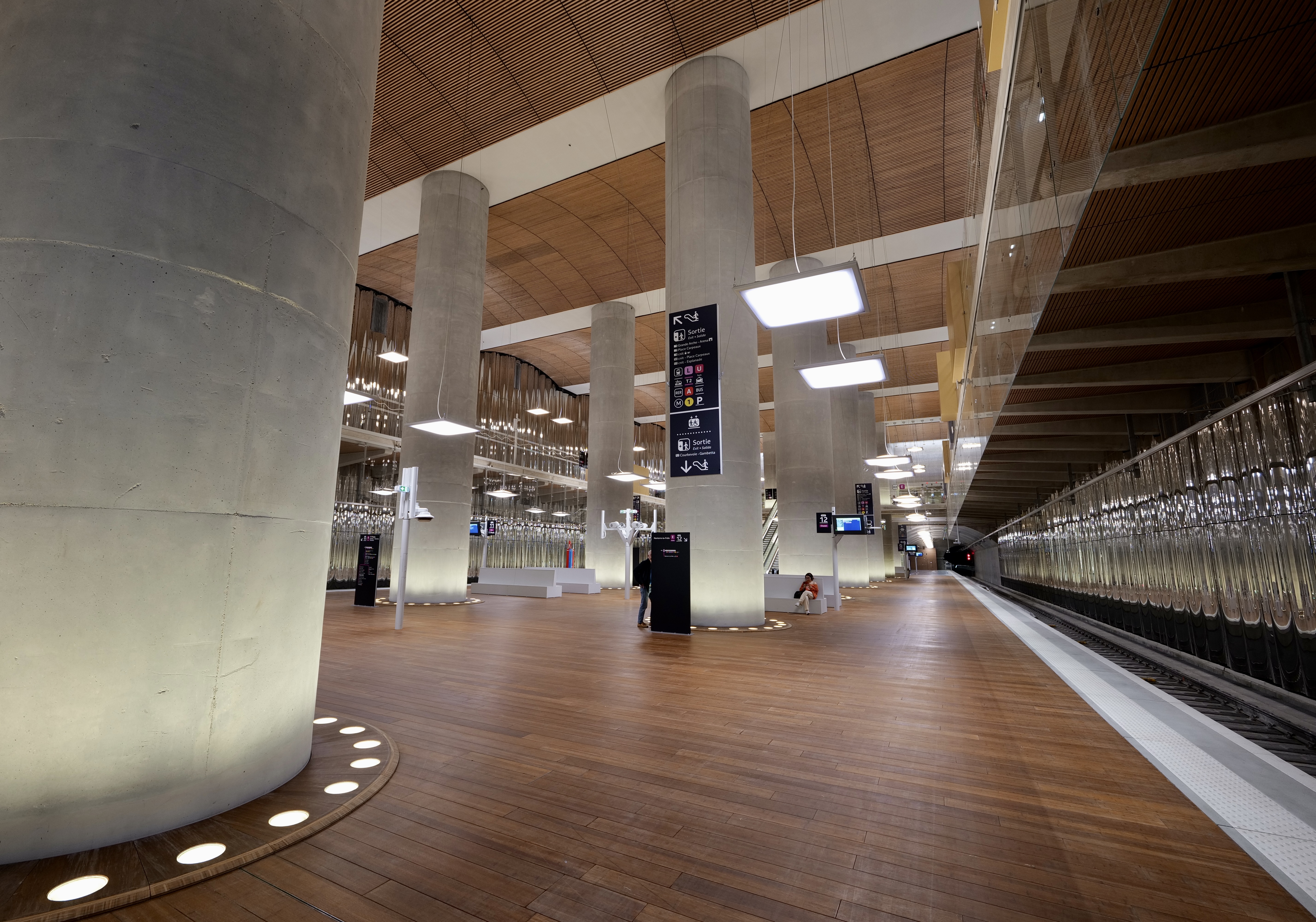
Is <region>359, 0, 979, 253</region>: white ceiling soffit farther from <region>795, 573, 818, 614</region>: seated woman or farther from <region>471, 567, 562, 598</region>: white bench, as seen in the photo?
<region>471, 567, 562, 598</region>: white bench

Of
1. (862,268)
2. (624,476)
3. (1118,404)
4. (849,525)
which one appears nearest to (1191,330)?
→ (1118,404)

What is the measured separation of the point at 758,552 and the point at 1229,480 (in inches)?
230

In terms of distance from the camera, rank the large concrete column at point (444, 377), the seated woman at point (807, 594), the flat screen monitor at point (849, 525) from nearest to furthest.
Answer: the seated woman at point (807, 594) → the large concrete column at point (444, 377) → the flat screen monitor at point (849, 525)

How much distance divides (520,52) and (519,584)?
12866 mm

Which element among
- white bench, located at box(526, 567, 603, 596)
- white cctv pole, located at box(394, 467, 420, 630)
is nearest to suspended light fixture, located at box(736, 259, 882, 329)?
white cctv pole, located at box(394, 467, 420, 630)

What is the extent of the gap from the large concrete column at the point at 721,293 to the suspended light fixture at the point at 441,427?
4.13 m

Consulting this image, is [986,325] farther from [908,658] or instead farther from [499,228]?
[499,228]

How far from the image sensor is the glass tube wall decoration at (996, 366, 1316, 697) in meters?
3.92

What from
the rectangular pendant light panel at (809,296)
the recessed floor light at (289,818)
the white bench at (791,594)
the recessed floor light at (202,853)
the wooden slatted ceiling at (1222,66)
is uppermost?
the rectangular pendant light panel at (809,296)

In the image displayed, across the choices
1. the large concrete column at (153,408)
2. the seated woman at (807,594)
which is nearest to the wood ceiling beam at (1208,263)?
the large concrete column at (153,408)

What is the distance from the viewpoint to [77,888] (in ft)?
6.63

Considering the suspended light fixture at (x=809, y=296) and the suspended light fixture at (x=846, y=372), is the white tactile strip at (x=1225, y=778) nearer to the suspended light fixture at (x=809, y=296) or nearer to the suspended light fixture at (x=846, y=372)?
the suspended light fixture at (x=809, y=296)

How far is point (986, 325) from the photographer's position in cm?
896

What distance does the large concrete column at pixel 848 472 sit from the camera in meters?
23.3
